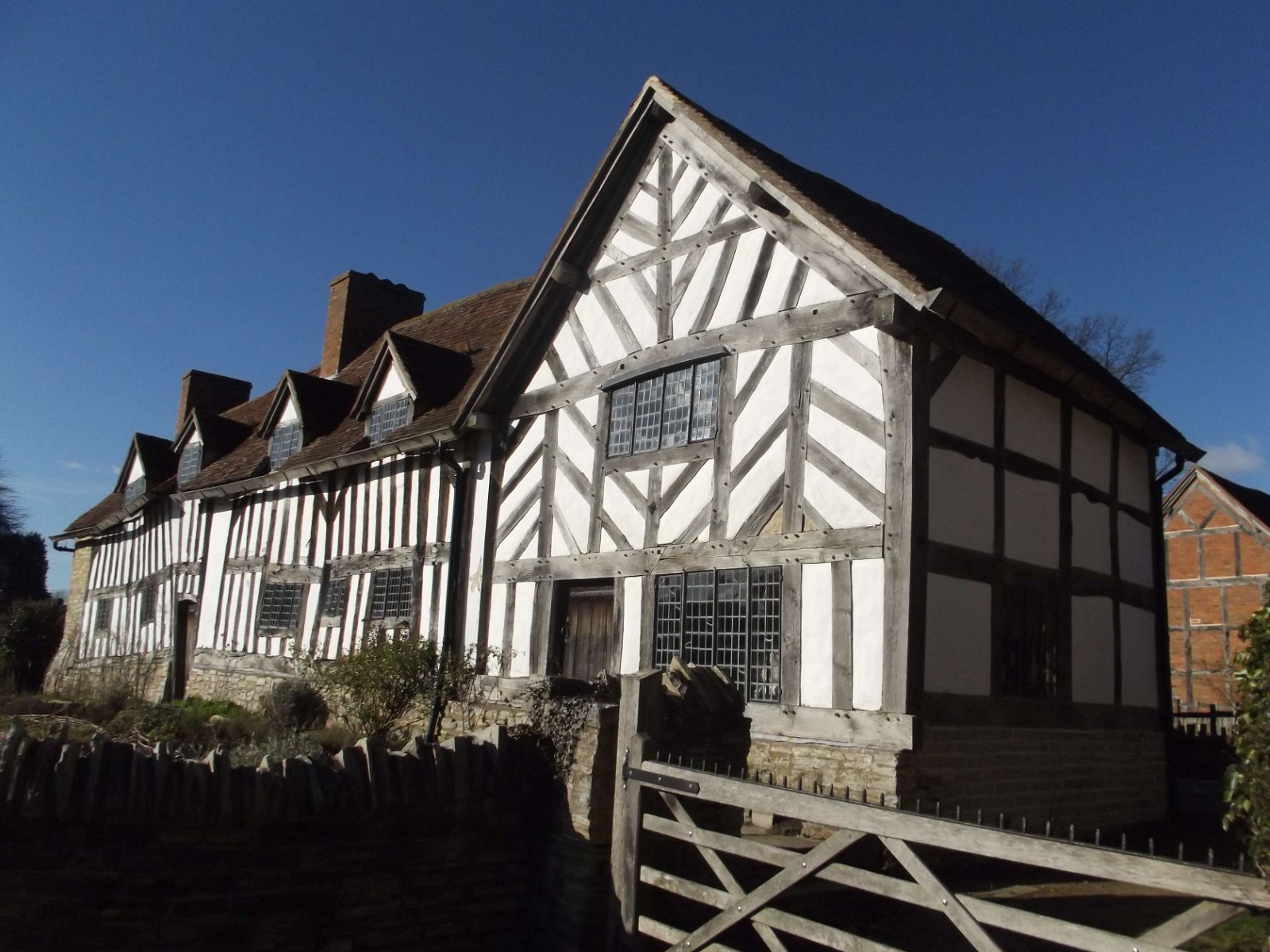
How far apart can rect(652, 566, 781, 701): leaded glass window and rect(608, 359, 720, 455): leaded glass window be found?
1.51 metres

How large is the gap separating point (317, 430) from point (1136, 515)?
12272mm

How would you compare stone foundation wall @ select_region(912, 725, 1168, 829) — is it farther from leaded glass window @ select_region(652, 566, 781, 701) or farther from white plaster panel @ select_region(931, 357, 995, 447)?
white plaster panel @ select_region(931, 357, 995, 447)

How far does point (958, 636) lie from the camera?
8.95 metres

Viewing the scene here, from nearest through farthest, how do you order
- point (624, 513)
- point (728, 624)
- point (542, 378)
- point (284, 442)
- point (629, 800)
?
point (629, 800) → point (728, 624) → point (624, 513) → point (542, 378) → point (284, 442)

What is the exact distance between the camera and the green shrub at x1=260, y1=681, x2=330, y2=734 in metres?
12.8

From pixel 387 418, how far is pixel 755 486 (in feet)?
23.4

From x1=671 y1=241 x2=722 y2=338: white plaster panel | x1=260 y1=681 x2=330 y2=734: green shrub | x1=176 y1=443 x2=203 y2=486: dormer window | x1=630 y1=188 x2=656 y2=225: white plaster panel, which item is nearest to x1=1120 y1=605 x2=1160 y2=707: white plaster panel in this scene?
x1=671 y1=241 x2=722 y2=338: white plaster panel

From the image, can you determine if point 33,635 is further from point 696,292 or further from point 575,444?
point 696,292

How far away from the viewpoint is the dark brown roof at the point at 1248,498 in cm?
2334

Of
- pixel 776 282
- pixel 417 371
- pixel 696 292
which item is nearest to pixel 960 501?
pixel 776 282

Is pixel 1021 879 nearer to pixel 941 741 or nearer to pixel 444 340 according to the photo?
pixel 941 741

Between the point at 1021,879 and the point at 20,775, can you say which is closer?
the point at 20,775

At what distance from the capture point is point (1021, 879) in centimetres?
824

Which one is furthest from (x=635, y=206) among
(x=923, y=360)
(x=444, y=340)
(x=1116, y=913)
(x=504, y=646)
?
(x=1116, y=913)
